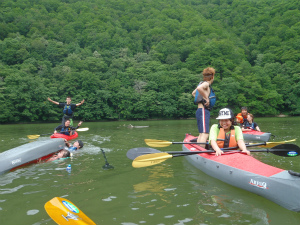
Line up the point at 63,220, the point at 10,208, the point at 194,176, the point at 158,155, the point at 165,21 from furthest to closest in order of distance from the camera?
the point at 165,21, the point at 194,176, the point at 158,155, the point at 10,208, the point at 63,220

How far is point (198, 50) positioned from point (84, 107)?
96.6ft

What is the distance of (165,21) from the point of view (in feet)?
243

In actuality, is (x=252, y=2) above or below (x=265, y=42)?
above

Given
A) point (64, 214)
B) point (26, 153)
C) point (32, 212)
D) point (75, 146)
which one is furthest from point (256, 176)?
point (75, 146)

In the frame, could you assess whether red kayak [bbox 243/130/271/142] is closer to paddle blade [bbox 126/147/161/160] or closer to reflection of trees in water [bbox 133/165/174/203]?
reflection of trees in water [bbox 133/165/174/203]

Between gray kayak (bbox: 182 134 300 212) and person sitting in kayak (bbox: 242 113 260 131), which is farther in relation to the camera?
person sitting in kayak (bbox: 242 113 260 131)

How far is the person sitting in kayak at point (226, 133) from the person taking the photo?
486 cm

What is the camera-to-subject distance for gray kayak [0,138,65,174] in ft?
18.2

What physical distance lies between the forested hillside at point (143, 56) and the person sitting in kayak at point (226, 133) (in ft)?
112

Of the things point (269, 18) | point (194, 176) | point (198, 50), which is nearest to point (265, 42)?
point (269, 18)

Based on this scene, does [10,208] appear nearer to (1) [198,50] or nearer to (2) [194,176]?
(2) [194,176]

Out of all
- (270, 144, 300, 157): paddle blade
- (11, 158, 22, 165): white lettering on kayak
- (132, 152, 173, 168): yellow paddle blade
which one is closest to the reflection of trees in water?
(132, 152, 173, 168): yellow paddle blade

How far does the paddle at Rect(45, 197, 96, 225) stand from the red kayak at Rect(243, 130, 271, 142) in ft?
28.8

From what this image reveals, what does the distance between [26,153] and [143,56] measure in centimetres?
5132
